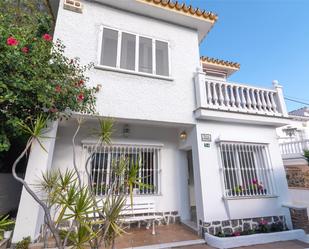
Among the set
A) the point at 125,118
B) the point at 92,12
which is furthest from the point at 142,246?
the point at 92,12

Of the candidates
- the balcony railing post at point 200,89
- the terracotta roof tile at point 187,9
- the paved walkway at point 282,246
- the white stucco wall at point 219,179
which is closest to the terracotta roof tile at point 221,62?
the terracotta roof tile at point 187,9

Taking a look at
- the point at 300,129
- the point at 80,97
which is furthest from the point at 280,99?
the point at 300,129

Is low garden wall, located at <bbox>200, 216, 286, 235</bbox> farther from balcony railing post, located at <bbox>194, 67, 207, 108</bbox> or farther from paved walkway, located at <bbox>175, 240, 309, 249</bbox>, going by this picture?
balcony railing post, located at <bbox>194, 67, 207, 108</bbox>

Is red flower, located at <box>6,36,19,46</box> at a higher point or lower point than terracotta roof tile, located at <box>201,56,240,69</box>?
lower

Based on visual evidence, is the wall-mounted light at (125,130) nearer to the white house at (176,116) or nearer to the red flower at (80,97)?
the white house at (176,116)

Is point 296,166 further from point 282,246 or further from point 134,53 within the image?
point 134,53

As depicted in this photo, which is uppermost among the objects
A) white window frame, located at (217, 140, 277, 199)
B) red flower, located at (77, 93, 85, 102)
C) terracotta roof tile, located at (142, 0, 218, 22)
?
terracotta roof tile, located at (142, 0, 218, 22)

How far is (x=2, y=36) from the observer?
14.2ft

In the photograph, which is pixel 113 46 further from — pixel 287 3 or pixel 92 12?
pixel 287 3

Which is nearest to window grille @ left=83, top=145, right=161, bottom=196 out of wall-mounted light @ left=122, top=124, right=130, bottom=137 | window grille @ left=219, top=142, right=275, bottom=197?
wall-mounted light @ left=122, top=124, right=130, bottom=137

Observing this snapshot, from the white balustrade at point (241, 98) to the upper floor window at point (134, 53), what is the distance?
2.00 m

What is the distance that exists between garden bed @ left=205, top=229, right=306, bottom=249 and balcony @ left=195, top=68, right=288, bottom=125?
4276 mm

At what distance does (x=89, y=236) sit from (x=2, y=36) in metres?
5.03

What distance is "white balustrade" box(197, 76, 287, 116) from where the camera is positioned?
744cm
